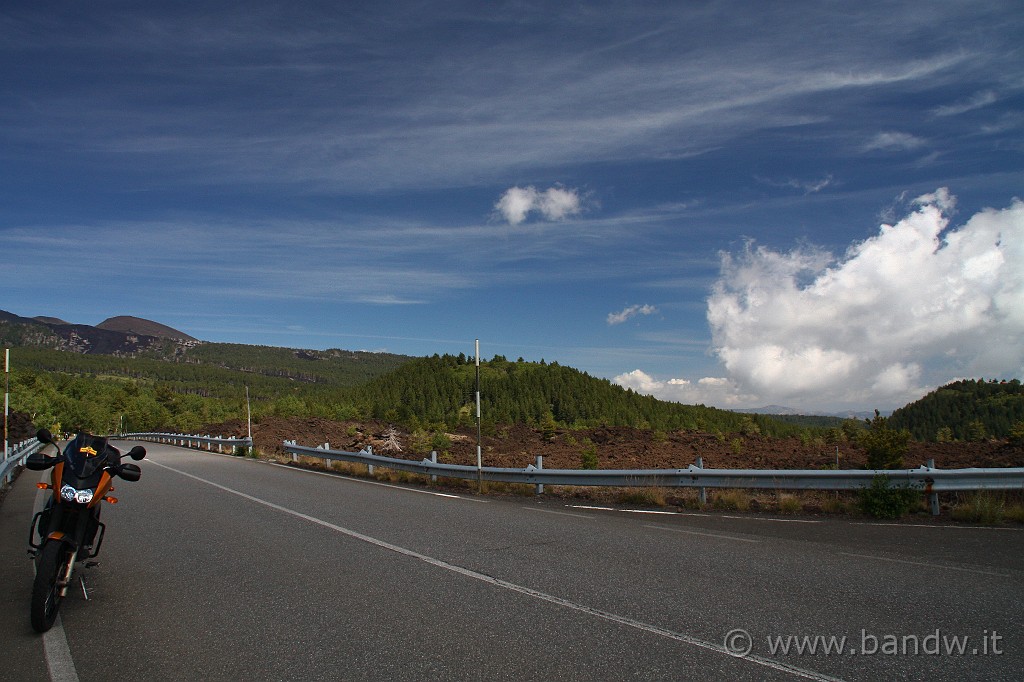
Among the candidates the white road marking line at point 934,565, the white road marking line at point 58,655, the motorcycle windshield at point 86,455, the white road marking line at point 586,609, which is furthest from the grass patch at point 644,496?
the white road marking line at point 58,655

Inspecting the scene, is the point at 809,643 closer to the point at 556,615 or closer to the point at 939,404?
the point at 556,615

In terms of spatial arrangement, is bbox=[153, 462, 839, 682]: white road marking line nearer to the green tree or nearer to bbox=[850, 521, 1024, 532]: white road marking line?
bbox=[850, 521, 1024, 532]: white road marking line

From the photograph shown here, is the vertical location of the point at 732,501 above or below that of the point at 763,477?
below

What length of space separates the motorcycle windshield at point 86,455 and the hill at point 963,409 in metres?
121

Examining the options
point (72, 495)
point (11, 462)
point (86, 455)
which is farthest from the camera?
point (11, 462)

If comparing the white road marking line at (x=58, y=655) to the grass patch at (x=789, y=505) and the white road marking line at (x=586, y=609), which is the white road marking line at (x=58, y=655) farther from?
the grass patch at (x=789, y=505)

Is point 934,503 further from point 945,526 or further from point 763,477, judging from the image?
point 763,477

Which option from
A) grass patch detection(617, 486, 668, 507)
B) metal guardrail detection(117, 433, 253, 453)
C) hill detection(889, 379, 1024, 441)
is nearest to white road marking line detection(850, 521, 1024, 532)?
grass patch detection(617, 486, 668, 507)

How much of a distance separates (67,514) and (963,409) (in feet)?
468

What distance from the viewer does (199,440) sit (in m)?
46.1

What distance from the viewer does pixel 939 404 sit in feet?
423

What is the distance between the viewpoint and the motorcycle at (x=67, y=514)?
565 centimetres

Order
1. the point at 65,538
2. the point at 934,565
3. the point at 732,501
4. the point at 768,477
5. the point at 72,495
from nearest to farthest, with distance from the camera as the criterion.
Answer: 1. the point at 65,538
2. the point at 72,495
3. the point at 934,565
4. the point at 768,477
5. the point at 732,501

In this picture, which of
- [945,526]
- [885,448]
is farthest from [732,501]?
[885,448]
